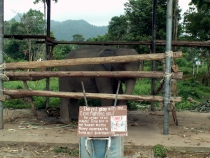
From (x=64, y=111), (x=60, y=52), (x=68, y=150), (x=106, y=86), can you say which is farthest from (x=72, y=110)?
(x=60, y=52)

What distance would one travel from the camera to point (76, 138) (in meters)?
4.91

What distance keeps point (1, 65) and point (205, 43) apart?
174 inches

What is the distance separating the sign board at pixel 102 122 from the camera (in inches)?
132

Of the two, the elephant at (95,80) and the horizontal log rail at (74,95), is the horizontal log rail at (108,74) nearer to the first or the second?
the horizontal log rail at (74,95)

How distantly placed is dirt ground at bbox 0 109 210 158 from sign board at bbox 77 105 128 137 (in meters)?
1.21

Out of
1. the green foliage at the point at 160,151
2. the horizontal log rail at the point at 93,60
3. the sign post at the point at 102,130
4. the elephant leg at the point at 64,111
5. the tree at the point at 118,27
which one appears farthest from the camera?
the tree at the point at 118,27

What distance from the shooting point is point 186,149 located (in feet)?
14.8

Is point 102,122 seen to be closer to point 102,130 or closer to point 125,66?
point 102,130

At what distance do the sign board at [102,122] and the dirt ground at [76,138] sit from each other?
1.21m

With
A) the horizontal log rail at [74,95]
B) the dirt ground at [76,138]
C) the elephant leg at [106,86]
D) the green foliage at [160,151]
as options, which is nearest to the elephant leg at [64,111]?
the dirt ground at [76,138]

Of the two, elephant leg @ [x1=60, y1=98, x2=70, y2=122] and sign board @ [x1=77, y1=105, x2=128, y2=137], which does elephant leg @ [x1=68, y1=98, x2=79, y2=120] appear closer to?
elephant leg @ [x1=60, y1=98, x2=70, y2=122]

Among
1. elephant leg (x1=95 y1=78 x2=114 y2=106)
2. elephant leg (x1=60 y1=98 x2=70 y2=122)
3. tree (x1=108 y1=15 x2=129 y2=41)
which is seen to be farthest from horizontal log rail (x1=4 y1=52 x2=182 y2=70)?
tree (x1=108 y1=15 x2=129 y2=41)

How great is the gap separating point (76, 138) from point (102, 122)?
1.66 m

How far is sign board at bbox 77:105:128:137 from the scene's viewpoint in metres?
3.35
